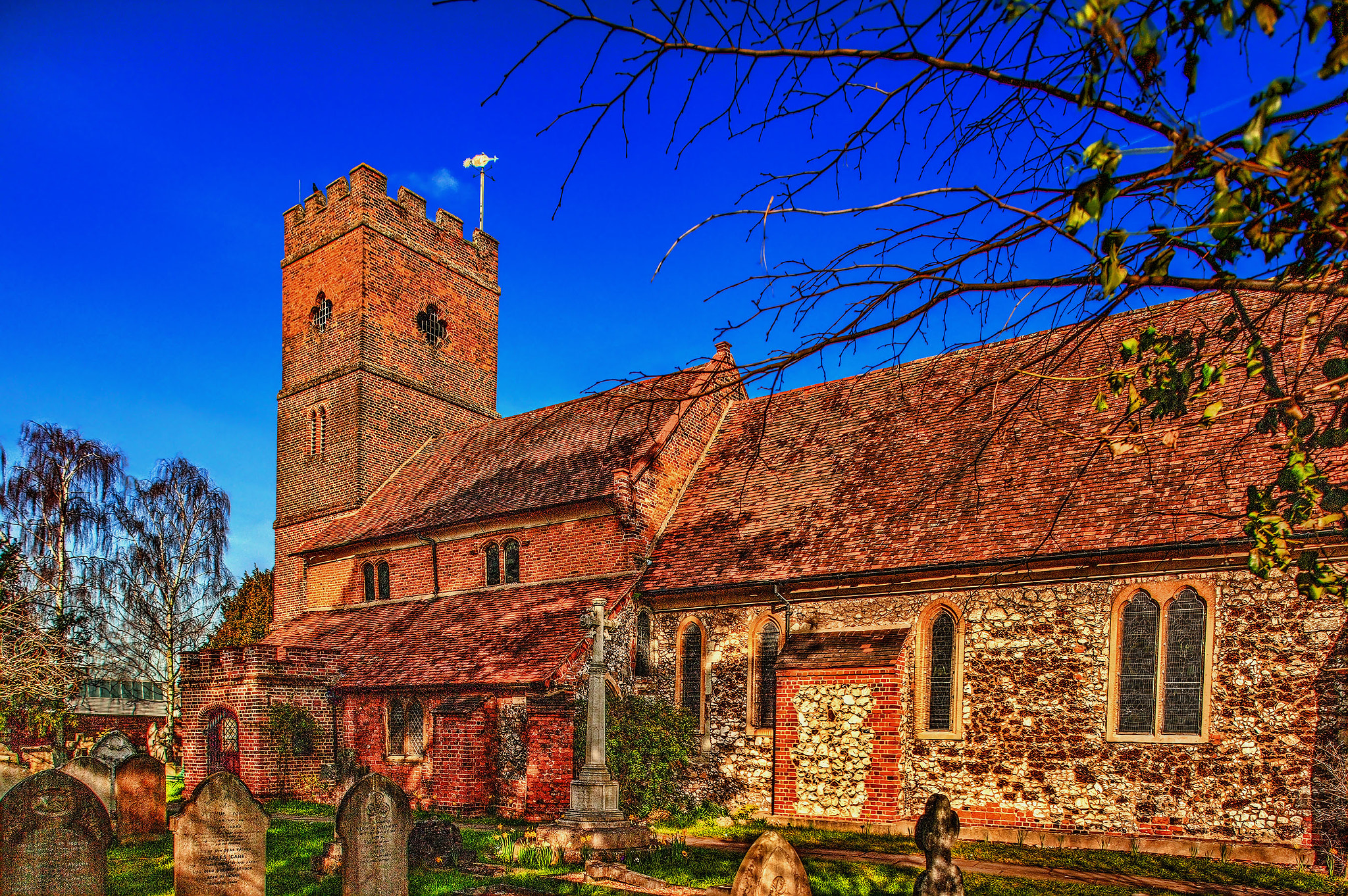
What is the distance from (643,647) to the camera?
17.7 metres

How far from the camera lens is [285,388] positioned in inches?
1137

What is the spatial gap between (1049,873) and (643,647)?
8.62m

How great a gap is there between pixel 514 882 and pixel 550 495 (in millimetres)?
10510

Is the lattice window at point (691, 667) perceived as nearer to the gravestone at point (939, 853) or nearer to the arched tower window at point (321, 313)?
the gravestone at point (939, 853)

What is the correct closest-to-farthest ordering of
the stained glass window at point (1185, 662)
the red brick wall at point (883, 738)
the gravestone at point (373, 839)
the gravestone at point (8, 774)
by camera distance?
the gravestone at point (373, 839) < the stained glass window at point (1185, 662) < the gravestone at point (8, 774) < the red brick wall at point (883, 738)

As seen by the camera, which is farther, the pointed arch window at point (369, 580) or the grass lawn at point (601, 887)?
the pointed arch window at point (369, 580)

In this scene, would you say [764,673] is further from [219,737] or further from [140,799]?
[219,737]

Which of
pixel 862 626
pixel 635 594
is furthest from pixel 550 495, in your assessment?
pixel 862 626

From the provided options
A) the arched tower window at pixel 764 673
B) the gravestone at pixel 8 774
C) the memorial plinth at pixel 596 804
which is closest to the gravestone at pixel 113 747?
the gravestone at pixel 8 774

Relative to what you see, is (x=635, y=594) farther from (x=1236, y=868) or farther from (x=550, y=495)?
(x=1236, y=868)

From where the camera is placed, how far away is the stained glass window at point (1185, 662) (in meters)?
12.4

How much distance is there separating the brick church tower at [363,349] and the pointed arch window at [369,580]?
2.91m

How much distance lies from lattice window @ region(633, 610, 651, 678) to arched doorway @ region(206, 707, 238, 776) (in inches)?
362

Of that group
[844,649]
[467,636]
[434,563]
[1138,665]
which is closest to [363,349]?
[434,563]
